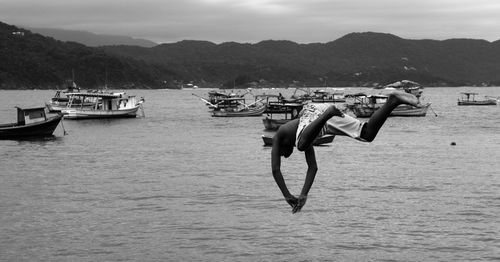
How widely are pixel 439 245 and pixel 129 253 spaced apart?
10841 millimetres

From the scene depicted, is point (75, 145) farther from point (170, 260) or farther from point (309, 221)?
point (170, 260)

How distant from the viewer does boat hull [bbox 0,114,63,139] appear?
7481 cm

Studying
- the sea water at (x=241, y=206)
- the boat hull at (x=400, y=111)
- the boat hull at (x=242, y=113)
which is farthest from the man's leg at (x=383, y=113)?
the boat hull at (x=242, y=113)

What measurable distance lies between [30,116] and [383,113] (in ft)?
242

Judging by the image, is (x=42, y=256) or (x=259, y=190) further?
(x=259, y=190)

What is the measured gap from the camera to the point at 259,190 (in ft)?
134

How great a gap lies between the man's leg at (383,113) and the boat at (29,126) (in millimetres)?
68325

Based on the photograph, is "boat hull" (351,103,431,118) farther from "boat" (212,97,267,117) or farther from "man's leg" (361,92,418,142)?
"man's leg" (361,92,418,142)

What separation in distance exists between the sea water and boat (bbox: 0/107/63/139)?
6063 mm

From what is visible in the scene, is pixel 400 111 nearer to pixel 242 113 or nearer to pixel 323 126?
pixel 242 113

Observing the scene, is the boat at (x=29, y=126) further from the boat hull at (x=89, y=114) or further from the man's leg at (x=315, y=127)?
the man's leg at (x=315, y=127)

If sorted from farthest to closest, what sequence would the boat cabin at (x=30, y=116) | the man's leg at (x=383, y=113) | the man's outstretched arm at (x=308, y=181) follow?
the boat cabin at (x=30, y=116) → the man's outstretched arm at (x=308, y=181) → the man's leg at (x=383, y=113)

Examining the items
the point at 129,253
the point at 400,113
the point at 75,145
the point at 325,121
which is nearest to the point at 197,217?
the point at 129,253

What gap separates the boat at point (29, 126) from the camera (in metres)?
74.9
